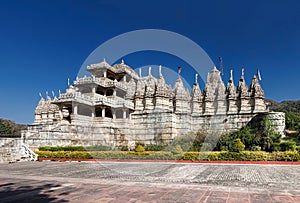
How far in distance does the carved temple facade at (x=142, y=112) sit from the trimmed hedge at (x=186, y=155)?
402 centimetres

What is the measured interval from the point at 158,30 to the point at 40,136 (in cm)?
1743

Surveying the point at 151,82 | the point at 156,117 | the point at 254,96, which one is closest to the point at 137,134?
the point at 156,117

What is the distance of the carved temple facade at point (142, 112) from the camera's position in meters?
27.9

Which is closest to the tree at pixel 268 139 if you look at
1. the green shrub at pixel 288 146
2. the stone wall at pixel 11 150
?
the green shrub at pixel 288 146

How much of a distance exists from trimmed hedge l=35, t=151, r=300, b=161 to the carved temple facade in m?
4.02

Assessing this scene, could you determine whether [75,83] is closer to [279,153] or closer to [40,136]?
[40,136]

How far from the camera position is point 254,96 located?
1212 inches

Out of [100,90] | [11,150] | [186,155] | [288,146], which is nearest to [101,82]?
[100,90]

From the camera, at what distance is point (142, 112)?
33.6m

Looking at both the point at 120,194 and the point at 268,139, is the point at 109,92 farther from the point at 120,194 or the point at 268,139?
the point at 120,194

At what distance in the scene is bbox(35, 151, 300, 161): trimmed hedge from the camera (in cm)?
1959

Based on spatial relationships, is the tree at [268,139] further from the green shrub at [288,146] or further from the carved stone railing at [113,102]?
the carved stone railing at [113,102]

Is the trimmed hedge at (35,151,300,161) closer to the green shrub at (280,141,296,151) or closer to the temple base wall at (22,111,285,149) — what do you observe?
the green shrub at (280,141,296,151)

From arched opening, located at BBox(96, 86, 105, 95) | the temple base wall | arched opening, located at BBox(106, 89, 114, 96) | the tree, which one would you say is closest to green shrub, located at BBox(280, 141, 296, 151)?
the tree
